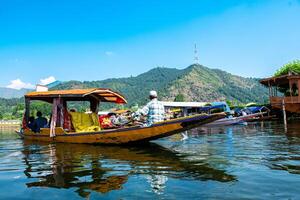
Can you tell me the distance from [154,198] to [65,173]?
9.75 ft

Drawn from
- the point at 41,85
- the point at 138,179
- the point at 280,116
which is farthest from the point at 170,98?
the point at 138,179

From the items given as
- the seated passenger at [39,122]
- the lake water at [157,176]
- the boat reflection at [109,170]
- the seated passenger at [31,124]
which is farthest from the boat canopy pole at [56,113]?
the lake water at [157,176]

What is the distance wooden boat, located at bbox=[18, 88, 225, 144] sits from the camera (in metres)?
10.2

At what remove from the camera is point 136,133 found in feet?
35.9

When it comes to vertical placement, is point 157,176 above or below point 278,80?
below

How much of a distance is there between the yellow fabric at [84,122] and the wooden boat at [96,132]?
1.51ft

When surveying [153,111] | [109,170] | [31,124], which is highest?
[153,111]

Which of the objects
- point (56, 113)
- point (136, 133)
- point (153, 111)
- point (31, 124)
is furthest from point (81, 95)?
point (31, 124)

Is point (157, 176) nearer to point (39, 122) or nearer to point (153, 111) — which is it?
point (153, 111)

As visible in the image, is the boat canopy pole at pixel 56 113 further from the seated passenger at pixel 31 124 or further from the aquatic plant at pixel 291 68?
the aquatic plant at pixel 291 68

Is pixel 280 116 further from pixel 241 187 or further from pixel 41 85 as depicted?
pixel 241 187

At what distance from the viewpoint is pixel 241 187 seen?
519 cm

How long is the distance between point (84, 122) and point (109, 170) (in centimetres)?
753

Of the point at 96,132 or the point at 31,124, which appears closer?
the point at 96,132
